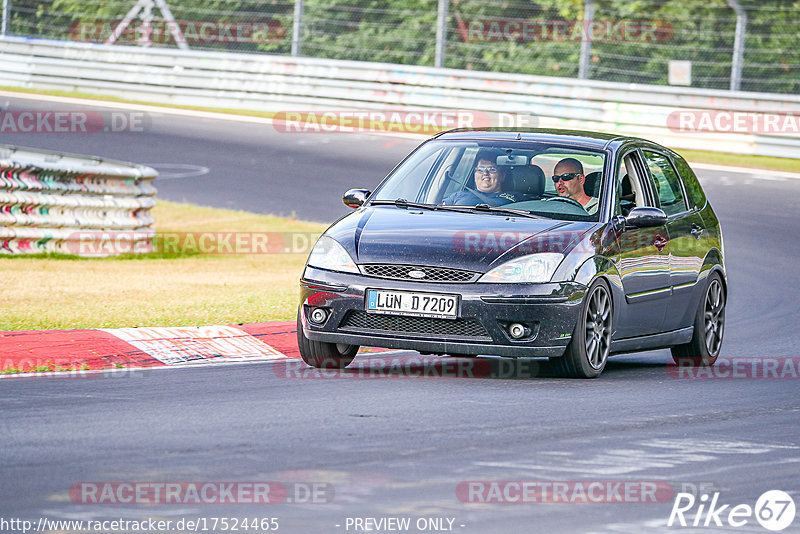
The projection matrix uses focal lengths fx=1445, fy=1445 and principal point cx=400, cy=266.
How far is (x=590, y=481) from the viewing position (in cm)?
594

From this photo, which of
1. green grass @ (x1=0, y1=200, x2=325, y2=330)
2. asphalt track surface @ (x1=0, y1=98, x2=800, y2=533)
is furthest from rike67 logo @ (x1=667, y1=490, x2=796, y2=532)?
green grass @ (x1=0, y1=200, x2=325, y2=330)

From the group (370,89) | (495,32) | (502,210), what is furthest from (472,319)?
(370,89)

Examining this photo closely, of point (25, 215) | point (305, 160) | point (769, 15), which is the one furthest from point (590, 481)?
point (769, 15)

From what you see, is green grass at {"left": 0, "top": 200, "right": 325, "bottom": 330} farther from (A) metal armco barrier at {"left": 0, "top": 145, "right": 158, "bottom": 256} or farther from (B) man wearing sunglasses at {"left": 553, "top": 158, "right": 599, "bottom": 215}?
(B) man wearing sunglasses at {"left": 553, "top": 158, "right": 599, "bottom": 215}

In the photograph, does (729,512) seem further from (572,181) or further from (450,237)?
(572,181)

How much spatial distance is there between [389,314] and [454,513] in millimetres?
3195

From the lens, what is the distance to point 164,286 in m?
13.5

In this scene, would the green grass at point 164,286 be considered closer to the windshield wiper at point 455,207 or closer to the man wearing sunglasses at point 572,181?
the windshield wiper at point 455,207

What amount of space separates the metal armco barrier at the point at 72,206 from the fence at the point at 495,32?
11090mm

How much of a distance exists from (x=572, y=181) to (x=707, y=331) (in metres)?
1.86

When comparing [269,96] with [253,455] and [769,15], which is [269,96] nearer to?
[769,15]

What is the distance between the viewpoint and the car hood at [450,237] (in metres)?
8.46

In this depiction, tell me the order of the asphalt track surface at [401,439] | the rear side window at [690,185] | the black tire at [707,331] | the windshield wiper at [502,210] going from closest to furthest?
the asphalt track surface at [401,439], the windshield wiper at [502,210], the black tire at [707,331], the rear side window at [690,185]

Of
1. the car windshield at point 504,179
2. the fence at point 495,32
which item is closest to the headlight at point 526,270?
the car windshield at point 504,179
